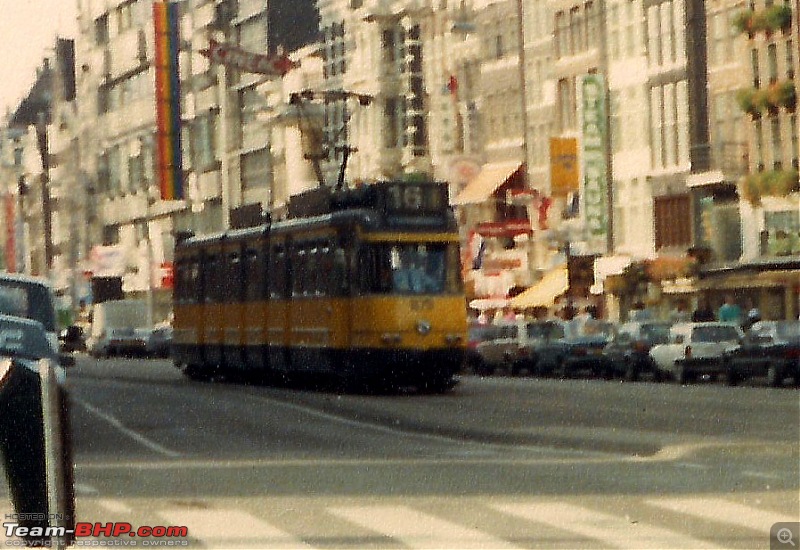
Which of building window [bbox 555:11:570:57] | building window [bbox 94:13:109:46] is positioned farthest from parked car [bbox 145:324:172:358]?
building window [bbox 94:13:109:46]

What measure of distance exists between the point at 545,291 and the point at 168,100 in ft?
152

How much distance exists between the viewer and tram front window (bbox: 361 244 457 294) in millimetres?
40844

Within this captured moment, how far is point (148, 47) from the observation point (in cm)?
13175

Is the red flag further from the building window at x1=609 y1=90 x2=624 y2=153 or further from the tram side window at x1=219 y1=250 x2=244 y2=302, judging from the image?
the tram side window at x1=219 y1=250 x2=244 y2=302

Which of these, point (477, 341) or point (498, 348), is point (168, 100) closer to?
point (477, 341)

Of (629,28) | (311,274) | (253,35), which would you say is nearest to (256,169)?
(253,35)

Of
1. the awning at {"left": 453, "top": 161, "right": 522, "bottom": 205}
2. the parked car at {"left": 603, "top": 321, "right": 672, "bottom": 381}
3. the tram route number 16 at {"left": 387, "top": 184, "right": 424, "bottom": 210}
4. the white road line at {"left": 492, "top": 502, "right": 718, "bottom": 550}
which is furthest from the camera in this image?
the awning at {"left": 453, "top": 161, "right": 522, "bottom": 205}

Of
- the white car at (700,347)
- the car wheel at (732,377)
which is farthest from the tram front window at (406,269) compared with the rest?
the white car at (700,347)

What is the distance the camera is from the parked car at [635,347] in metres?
51.6

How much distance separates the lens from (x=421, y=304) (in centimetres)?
4103

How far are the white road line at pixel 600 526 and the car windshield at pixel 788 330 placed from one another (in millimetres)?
28131

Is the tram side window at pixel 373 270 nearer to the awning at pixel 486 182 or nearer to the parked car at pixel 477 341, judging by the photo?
the parked car at pixel 477 341

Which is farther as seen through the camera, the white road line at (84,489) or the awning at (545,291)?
the awning at (545,291)

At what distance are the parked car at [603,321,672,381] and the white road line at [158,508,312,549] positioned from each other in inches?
1361
